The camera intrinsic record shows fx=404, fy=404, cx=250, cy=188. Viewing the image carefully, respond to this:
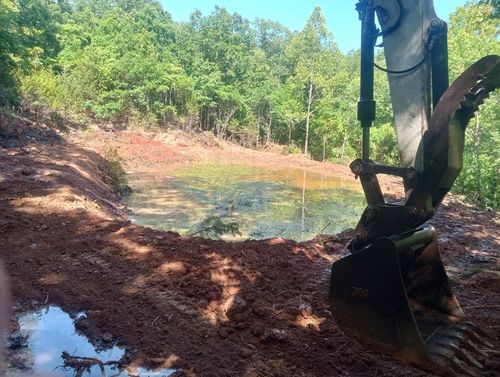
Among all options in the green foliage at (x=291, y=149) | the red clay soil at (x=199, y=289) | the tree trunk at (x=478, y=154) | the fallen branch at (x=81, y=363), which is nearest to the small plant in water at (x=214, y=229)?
the red clay soil at (x=199, y=289)

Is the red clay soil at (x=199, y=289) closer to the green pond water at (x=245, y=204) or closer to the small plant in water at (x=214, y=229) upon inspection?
the small plant in water at (x=214, y=229)

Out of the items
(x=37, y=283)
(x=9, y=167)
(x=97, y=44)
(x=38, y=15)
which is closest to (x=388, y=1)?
(x=37, y=283)

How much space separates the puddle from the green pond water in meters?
4.42

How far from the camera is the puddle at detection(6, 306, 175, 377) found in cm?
259

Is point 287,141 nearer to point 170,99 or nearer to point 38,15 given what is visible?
point 170,99

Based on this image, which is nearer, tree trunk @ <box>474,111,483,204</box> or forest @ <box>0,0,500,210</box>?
tree trunk @ <box>474,111,483,204</box>

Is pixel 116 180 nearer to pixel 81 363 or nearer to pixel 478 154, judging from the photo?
pixel 81 363

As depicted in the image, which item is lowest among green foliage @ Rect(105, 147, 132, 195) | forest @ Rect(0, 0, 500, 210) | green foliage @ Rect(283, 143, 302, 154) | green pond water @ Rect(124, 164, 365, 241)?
green pond water @ Rect(124, 164, 365, 241)

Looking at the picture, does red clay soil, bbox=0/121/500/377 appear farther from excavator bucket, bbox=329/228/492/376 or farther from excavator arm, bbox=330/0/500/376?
excavator arm, bbox=330/0/500/376

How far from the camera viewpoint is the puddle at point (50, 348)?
2586mm

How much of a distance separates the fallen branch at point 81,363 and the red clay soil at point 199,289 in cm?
19

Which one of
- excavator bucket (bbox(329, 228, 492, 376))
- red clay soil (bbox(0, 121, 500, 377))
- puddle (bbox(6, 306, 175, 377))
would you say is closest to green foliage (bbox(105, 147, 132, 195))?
red clay soil (bbox(0, 121, 500, 377))

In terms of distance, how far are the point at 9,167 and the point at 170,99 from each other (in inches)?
953

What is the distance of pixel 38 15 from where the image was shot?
58.9 ft
